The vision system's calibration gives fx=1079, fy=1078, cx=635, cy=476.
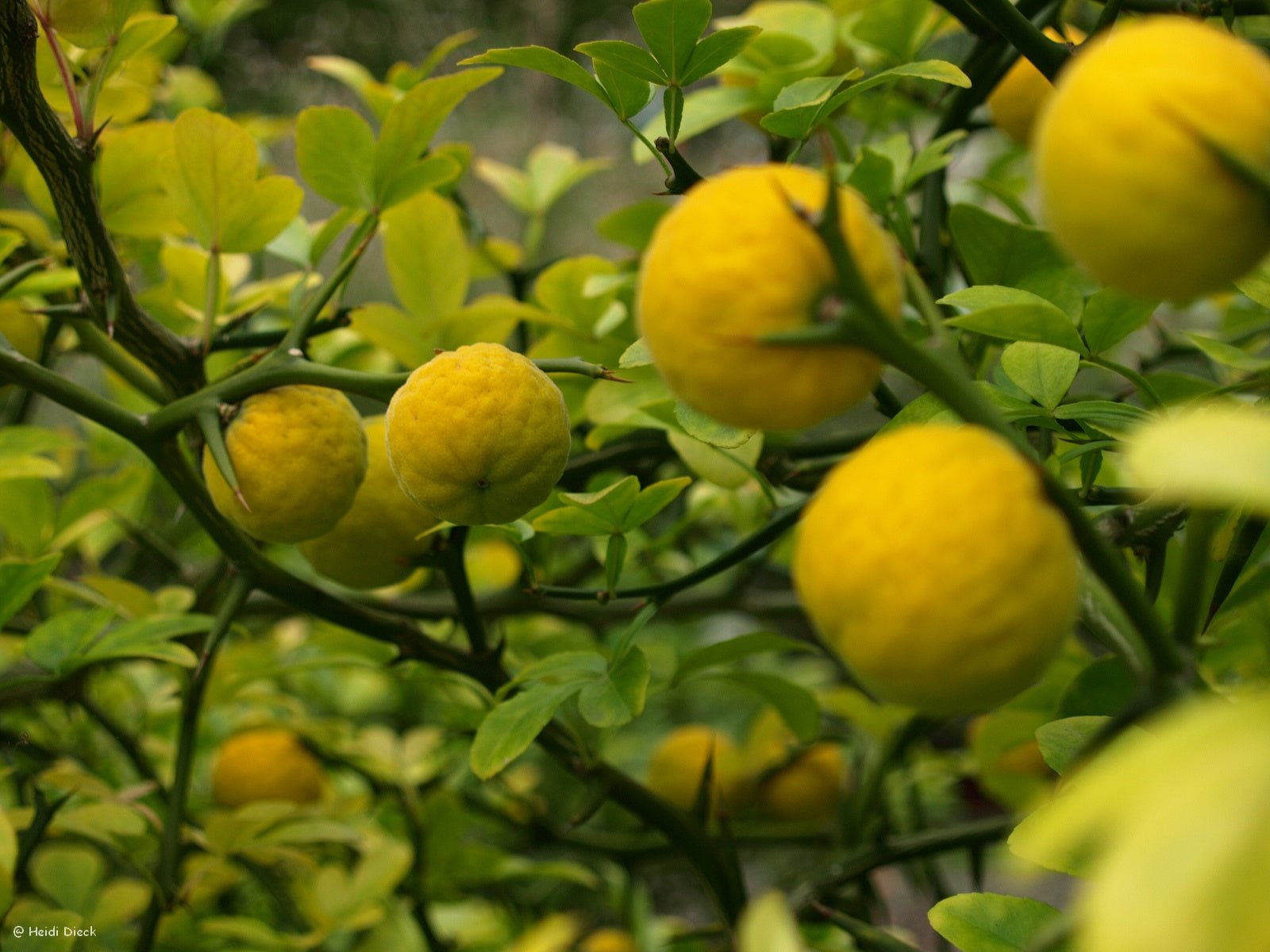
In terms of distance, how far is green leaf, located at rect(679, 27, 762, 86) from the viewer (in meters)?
0.50

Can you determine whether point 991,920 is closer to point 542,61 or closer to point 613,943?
point 542,61

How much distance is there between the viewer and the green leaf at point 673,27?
0.49m

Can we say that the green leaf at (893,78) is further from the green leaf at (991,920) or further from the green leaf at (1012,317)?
the green leaf at (991,920)

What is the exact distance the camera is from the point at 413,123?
615mm

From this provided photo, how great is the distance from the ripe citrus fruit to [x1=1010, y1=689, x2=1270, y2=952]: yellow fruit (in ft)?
3.11

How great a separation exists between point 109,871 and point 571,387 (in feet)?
3.01

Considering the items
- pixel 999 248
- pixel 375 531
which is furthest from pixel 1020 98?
pixel 375 531

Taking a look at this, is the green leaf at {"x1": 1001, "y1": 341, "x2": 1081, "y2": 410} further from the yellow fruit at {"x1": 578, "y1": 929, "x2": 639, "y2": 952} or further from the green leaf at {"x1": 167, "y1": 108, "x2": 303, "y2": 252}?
the yellow fruit at {"x1": 578, "y1": 929, "x2": 639, "y2": 952}

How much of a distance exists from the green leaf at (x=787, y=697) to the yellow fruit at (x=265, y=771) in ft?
1.51

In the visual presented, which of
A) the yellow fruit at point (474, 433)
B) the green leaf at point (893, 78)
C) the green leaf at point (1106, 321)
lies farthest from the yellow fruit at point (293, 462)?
the green leaf at point (1106, 321)

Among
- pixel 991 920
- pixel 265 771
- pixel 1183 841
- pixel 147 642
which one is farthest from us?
pixel 265 771

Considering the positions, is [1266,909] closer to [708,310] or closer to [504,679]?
[708,310]

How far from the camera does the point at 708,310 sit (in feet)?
0.93

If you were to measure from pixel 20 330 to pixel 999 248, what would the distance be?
63 centimetres
